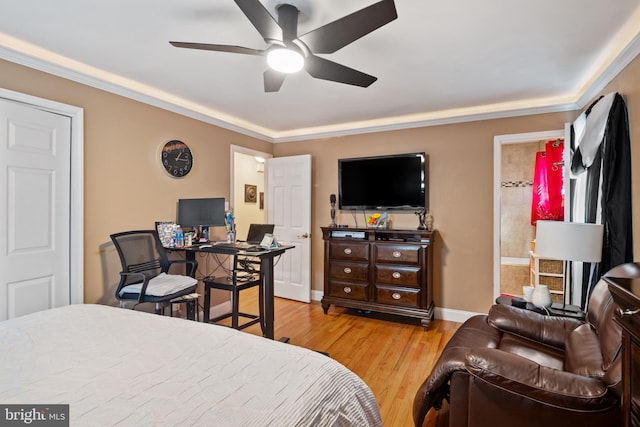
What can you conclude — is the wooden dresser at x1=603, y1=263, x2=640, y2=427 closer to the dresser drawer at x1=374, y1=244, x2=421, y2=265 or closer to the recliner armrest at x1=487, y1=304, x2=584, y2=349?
the recliner armrest at x1=487, y1=304, x2=584, y2=349

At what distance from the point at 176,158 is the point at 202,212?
650mm

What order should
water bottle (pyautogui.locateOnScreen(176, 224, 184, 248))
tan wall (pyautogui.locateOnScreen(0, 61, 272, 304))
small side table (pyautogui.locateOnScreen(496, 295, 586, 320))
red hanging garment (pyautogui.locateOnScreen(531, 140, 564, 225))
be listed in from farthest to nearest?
1. red hanging garment (pyautogui.locateOnScreen(531, 140, 564, 225))
2. water bottle (pyautogui.locateOnScreen(176, 224, 184, 248))
3. tan wall (pyautogui.locateOnScreen(0, 61, 272, 304))
4. small side table (pyautogui.locateOnScreen(496, 295, 586, 320))

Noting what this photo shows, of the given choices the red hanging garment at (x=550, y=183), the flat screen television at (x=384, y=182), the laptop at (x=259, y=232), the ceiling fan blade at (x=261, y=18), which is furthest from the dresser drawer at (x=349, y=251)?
the ceiling fan blade at (x=261, y=18)

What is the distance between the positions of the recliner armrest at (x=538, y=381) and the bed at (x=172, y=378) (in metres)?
0.54

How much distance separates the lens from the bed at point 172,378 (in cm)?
93

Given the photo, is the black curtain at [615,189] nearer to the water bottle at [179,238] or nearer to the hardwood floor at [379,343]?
the hardwood floor at [379,343]

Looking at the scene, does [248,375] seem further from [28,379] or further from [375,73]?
[375,73]

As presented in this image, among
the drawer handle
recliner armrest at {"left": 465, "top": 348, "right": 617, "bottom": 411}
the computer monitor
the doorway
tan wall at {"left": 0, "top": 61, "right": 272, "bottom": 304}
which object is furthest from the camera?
the doorway

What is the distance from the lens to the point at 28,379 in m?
1.09

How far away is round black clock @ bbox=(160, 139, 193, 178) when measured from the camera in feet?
10.9

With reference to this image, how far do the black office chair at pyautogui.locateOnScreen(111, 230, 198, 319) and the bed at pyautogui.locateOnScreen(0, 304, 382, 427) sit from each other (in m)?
1.06

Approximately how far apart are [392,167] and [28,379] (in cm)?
365

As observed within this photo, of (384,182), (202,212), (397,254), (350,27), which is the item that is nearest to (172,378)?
(350,27)

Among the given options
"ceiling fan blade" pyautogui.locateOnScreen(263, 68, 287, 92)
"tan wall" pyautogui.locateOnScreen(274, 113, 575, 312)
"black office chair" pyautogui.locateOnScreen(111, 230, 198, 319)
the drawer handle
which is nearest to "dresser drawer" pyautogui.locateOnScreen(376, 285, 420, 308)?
"tan wall" pyautogui.locateOnScreen(274, 113, 575, 312)
